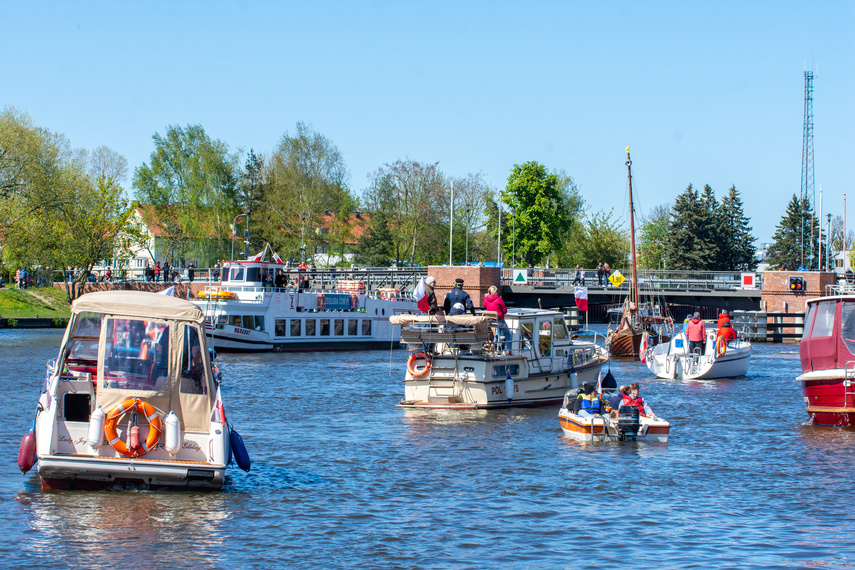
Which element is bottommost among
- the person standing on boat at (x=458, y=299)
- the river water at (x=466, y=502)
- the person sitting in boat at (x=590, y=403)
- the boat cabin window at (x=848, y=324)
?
the river water at (x=466, y=502)

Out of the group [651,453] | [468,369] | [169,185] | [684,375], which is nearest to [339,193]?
[169,185]

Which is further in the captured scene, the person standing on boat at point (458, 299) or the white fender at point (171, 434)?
the person standing on boat at point (458, 299)

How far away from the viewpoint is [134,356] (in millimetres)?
15961

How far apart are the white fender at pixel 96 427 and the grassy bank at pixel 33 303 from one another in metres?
52.9

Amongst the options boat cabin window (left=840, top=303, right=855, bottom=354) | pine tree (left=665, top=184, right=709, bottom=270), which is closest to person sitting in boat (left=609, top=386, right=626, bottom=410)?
boat cabin window (left=840, top=303, right=855, bottom=354)

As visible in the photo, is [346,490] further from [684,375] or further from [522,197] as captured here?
[522,197]

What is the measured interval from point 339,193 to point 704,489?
7814 cm

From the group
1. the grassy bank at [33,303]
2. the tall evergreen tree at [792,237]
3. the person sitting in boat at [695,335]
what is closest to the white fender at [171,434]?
the person sitting in boat at [695,335]

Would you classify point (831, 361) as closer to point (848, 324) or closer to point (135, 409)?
point (848, 324)

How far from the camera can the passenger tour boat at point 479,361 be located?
26062 millimetres

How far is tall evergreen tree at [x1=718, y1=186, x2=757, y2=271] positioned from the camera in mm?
98750

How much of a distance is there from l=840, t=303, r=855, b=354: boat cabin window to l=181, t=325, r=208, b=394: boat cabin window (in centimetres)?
1592

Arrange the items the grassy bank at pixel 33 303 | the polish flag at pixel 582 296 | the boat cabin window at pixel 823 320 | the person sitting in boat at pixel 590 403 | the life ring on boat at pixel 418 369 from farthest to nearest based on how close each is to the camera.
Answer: the grassy bank at pixel 33 303 < the polish flag at pixel 582 296 < the life ring on boat at pixel 418 369 < the boat cabin window at pixel 823 320 < the person sitting in boat at pixel 590 403

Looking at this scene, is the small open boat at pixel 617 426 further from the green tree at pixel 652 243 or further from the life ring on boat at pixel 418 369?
the green tree at pixel 652 243
